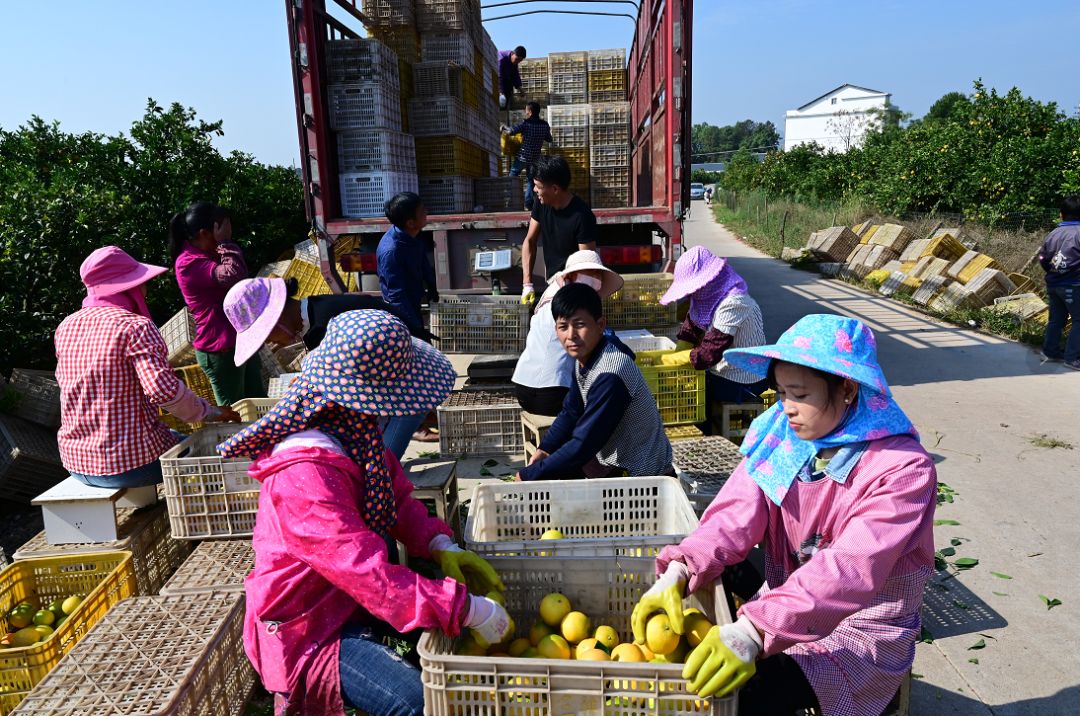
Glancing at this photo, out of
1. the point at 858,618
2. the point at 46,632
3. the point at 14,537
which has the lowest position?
the point at 14,537

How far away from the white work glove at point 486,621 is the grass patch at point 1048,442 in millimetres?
5249

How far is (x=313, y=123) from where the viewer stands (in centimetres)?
684

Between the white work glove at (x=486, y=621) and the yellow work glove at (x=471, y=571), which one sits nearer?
the white work glove at (x=486, y=621)

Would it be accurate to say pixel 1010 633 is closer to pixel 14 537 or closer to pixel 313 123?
pixel 14 537

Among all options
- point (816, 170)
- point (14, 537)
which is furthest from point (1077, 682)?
point (816, 170)

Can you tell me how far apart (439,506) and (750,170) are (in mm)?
39355

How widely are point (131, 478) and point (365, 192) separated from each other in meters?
4.47

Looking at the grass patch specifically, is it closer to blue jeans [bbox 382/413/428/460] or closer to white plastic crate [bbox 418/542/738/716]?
blue jeans [bbox 382/413/428/460]

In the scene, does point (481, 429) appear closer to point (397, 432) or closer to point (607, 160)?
point (397, 432)

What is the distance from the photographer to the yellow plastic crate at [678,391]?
4742mm

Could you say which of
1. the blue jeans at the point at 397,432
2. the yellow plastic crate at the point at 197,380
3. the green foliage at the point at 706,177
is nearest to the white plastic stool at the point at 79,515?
the blue jeans at the point at 397,432

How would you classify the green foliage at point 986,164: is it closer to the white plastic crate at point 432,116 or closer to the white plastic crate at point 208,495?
the white plastic crate at point 432,116

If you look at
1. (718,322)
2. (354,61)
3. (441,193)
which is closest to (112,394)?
(718,322)

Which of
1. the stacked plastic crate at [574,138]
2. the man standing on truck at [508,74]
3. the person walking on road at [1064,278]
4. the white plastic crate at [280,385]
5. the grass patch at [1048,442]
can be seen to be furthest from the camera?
the man standing on truck at [508,74]
